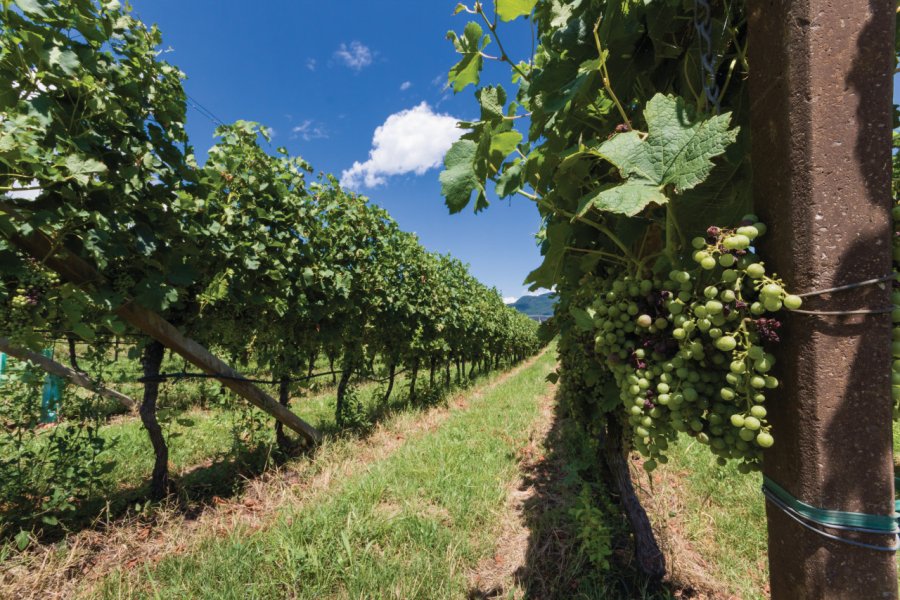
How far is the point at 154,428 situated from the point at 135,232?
228 centimetres

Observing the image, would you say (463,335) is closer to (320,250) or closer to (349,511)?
(320,250)

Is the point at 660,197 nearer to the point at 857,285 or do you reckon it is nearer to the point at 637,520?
the point at 857,285

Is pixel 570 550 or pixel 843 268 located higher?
pixel 843 268

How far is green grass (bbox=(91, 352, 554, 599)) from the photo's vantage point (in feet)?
8.59

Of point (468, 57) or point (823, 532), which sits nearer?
point (823, 532)

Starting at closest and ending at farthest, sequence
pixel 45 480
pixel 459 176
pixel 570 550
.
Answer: pixel 459 176 → pixel 570 550 → pixel 45 480

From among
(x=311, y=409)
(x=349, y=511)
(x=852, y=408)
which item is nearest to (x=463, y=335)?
(x=311, y=409)

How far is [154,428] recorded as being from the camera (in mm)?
3896

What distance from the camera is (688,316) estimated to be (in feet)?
2.88

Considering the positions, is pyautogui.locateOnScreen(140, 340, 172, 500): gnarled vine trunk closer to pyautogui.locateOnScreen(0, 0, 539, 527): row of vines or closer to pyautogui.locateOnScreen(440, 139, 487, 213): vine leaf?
pyautogui.locateOnScreen(0, 0, 539, 527): row of vines

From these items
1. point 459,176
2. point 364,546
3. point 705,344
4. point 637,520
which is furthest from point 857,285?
point 364,546

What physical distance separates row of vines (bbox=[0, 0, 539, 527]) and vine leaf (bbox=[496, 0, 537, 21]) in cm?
254

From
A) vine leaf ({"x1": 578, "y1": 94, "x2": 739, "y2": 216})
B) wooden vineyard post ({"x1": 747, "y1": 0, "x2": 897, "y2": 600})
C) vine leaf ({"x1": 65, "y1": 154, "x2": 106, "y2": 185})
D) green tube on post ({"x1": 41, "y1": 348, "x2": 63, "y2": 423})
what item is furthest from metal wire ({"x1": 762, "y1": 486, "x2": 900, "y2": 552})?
green tube on post ({"x1": 41, "y1": 348, "x2": 63, "y2": 423})

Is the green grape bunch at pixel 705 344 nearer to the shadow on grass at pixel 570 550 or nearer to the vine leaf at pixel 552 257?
the vine leaf at pixel 552 257
